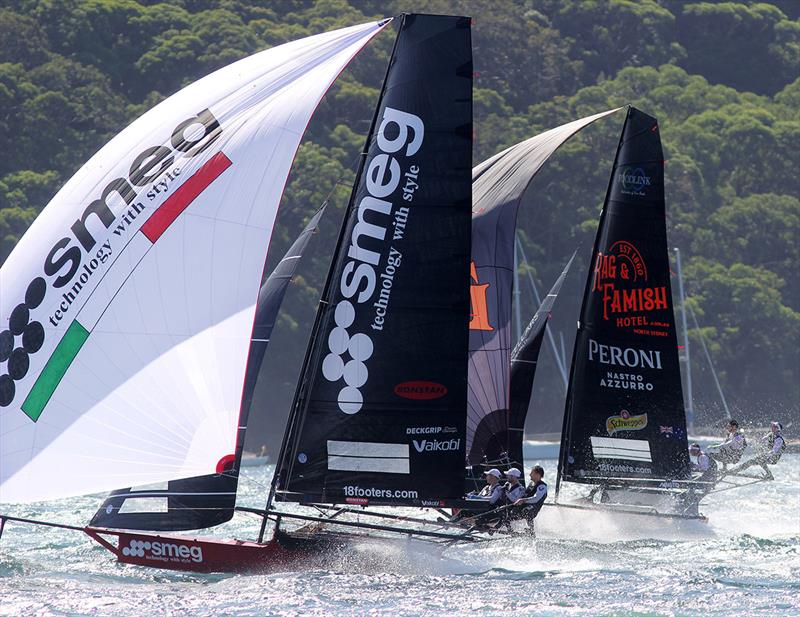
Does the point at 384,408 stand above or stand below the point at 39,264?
below

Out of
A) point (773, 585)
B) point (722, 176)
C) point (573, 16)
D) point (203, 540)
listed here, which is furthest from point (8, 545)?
point (573, 16)

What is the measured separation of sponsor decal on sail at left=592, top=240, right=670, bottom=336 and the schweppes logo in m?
1.00

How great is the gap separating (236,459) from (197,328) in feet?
3.71

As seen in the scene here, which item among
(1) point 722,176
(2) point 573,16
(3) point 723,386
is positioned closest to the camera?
(3) point 723,386

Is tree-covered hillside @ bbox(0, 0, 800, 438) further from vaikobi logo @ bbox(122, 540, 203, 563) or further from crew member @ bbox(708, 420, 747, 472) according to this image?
vaikobi logo @ bbox(122, 540, 203, 563)

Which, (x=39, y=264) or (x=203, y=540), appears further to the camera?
(x=203, y=540)

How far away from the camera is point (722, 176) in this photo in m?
56.7

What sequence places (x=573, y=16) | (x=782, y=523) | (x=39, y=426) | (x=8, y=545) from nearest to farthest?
(x=39, y=426)
(x=8, y=545)
(x=782, y=523)
(x=573, y=16)

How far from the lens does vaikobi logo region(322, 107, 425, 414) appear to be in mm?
12367

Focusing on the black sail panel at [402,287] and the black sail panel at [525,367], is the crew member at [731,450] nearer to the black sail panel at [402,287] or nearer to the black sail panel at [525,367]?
the black sail panel at [525,367]

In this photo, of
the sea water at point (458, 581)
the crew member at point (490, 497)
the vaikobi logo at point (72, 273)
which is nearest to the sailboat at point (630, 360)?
the sea water at point (458, 581)

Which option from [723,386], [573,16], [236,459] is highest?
[573,16]

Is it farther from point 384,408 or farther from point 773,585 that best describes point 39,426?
point 773,585

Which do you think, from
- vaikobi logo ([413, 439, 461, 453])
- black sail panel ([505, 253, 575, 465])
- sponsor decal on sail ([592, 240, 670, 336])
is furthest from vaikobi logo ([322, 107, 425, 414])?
sponsor decal on sail ([592, 240, 670, 336])
